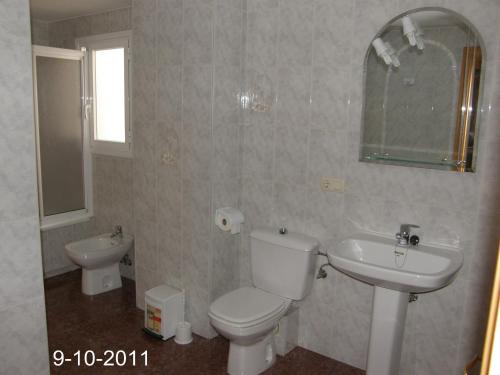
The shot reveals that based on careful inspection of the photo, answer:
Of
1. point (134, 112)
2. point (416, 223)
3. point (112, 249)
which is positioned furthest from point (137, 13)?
point (416, 223)

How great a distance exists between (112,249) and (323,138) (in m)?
2.16

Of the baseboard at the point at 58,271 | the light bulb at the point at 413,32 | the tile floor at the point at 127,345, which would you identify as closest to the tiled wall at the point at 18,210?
the tile floor at the point at 127,345

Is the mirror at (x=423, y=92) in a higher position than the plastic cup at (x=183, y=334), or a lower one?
higher

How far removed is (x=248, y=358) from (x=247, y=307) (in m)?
0.32

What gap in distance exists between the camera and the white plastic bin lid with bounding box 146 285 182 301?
3.08 meters

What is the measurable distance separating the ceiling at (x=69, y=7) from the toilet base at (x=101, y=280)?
2.27 metres

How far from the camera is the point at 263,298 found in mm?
2795

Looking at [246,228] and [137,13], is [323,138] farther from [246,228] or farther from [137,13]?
[137,13]

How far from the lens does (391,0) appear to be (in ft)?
8.10

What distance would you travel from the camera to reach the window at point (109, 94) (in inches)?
155

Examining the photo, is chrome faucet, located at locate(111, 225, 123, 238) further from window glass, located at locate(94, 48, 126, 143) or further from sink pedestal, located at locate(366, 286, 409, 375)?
sink pedestal, located at locate(366, 286, 409, 375)

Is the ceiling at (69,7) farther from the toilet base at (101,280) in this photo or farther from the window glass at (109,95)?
the toilet base at (101,280)

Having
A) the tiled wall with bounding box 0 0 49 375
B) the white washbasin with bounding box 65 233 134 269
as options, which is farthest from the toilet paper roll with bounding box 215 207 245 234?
the tiled wall with bounding box 0 0 49 375

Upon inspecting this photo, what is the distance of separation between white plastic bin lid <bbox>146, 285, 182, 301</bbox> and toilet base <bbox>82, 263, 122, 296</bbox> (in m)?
0.88
